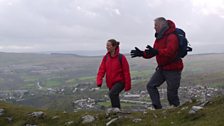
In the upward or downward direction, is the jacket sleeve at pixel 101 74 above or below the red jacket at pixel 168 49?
below

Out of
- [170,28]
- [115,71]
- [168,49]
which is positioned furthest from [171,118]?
[115,71]

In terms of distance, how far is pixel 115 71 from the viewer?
16.3 metres

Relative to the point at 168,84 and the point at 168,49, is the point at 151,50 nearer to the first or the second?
the point at 168,49

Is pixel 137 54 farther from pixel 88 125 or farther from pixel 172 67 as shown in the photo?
pixel 88 125

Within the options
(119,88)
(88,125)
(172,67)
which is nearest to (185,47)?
(172,67)

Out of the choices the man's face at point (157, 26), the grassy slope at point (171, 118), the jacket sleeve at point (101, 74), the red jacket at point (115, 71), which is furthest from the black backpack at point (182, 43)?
the jacket sleeve at point (101, 74)

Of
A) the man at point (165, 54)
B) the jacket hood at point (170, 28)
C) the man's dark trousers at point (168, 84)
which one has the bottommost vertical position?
the man's dark trousers at point (168, 84)

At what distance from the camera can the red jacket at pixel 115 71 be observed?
16109 mm

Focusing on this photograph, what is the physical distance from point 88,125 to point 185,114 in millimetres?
3906

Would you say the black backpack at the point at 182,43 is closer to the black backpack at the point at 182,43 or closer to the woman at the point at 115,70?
the black backpack at the point at 182,43

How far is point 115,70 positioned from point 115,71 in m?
0.04

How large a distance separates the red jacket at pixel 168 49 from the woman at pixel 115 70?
165cm

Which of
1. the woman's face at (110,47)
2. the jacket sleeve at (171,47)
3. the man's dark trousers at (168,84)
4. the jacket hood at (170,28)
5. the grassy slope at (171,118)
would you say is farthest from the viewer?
the woman's face at (110,47)

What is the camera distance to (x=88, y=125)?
15.2 m
